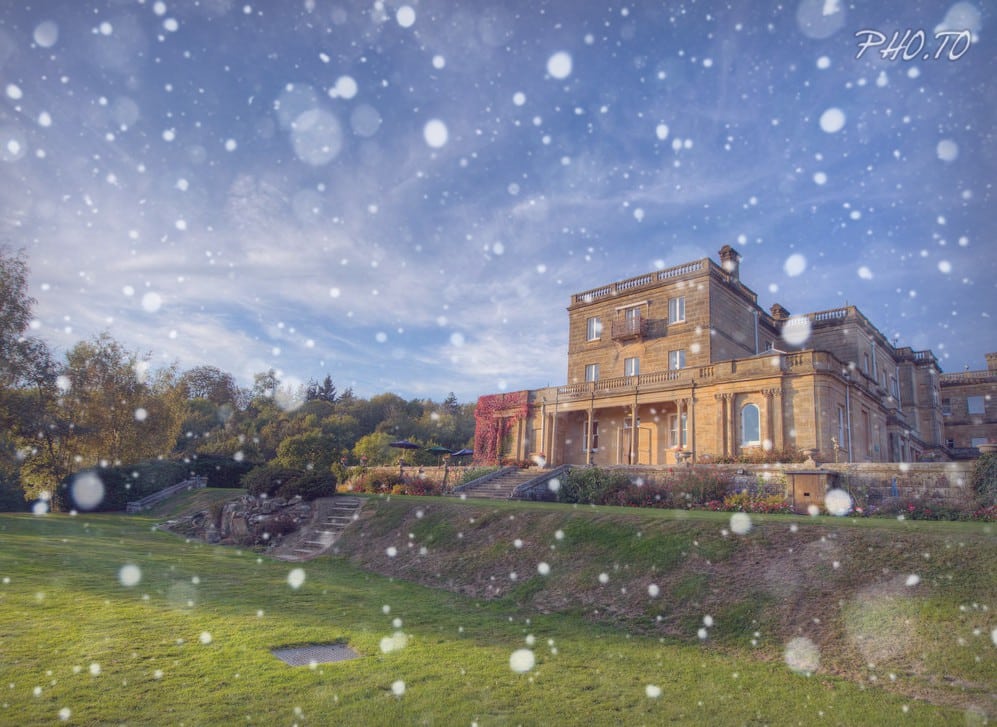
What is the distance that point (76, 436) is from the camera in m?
32.6

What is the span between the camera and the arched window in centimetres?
2606

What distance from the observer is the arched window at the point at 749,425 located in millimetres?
26062

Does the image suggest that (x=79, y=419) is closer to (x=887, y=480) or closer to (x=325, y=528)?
(x=325, y=528)

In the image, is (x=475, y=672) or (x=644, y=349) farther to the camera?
(x=644, y=349)

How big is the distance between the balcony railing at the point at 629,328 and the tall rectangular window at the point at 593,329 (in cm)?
170

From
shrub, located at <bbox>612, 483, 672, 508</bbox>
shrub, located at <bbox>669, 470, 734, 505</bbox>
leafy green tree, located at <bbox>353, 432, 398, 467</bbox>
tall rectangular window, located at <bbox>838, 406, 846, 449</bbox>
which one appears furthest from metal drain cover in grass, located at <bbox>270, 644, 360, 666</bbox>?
leafy green tree, located at <bbox>353, 432, 398, 467</bbox>

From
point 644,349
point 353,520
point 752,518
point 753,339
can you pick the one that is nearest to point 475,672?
point 752,518

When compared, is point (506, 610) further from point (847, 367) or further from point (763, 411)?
point (847, 367)

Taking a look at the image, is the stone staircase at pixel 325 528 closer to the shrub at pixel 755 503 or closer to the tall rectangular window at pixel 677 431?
the shrub at pixel 755 503

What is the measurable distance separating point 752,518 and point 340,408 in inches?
2910

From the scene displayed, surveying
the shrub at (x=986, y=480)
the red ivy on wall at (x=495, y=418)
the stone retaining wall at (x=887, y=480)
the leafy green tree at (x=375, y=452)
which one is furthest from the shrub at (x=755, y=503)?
the leafy green tree at (x=375, y=452)

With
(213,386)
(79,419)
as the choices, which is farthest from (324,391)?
(79,419)

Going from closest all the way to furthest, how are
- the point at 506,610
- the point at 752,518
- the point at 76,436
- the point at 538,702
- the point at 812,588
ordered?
the point at 538,702, the point at 812,588, the point at 506,610, the point at 752,518, the point at 76,436

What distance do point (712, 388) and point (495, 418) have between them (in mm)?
14210
